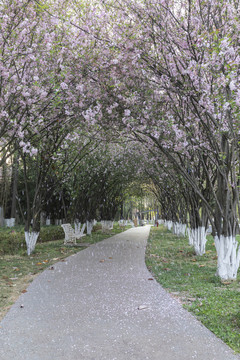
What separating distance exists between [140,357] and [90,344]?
60 cm

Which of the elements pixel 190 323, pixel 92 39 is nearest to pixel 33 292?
pixel 190 323

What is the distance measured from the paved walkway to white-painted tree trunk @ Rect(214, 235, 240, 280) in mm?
1893

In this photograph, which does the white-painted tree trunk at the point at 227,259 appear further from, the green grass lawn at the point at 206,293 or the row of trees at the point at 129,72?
the green grass lawn at the point at 206,293

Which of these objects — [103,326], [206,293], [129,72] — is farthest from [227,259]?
[129,72]

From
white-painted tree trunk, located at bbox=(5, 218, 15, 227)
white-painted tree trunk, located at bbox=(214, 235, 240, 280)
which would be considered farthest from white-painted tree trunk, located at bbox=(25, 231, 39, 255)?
white-painted tree trunk, located at bbox=(5, 218, 15, 227)

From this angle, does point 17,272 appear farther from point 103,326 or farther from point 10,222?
point 10,222

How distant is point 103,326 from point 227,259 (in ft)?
14.3

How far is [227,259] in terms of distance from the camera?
729 centimetres

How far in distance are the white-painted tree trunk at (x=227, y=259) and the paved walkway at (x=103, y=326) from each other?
6.21ft

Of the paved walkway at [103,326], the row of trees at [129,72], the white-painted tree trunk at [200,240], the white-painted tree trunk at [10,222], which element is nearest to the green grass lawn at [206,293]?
the paved walkway at [103,326]

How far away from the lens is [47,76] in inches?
319

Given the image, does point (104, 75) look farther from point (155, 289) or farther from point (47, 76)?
point (155, 289)

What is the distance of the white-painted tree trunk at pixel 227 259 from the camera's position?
23.7 feet

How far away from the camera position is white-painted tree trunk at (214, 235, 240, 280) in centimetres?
721
